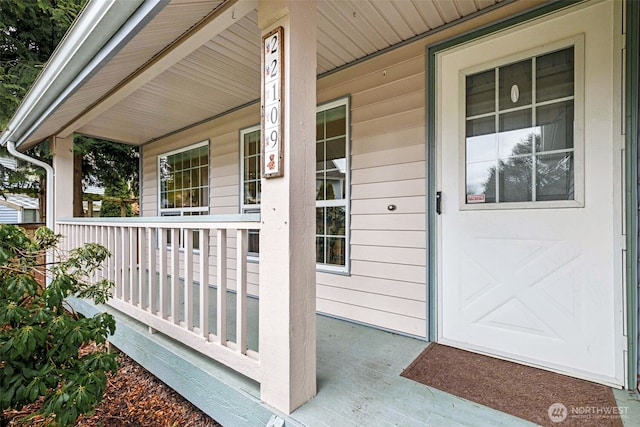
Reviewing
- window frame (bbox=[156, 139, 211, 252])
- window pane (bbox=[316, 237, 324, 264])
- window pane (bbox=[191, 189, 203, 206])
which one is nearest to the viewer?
window pane (bbox=[316, 237, 324, 264])

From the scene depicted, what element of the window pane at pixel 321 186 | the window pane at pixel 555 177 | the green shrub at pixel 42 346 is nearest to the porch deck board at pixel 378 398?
the green shrub at pixel 42 346

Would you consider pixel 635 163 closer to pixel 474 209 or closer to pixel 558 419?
pixel 474 209

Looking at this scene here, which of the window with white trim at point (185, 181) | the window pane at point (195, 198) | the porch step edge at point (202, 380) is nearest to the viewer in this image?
the porch step edge at point (202, 380)

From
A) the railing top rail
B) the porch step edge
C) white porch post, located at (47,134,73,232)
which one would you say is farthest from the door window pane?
white porch post, located at (47,134,73,232)

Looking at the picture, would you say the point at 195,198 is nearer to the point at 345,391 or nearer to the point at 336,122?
the point at 336,122

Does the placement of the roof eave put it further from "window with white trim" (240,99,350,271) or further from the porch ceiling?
"window with white trim" (240,99,350,271)

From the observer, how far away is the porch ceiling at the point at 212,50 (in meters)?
1.81

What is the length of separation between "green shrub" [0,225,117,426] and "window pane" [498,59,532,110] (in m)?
2.92

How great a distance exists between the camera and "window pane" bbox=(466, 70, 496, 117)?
7.00 ft

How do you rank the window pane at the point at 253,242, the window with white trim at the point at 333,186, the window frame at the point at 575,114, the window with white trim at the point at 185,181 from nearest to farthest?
the window frame at the point at 575,114, the window with white trim at the point at 333,186, the window pane at the point at 253,242, the window with white trim at the point at 185,181

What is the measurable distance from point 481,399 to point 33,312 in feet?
7.71

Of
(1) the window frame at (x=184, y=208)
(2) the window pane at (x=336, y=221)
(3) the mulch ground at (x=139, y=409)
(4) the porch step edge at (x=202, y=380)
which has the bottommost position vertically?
(3) the mulch ground at (x=139, y=409)

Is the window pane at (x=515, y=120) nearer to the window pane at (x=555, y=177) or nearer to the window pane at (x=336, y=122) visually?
the window pane at (x=555, y=177)

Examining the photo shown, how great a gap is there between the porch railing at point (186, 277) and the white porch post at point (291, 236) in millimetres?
162
